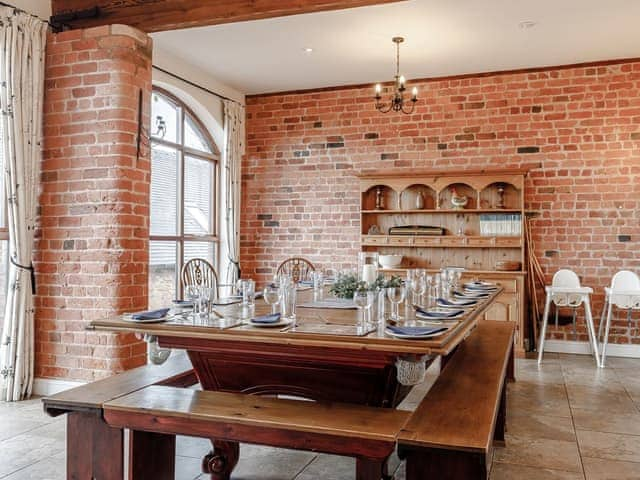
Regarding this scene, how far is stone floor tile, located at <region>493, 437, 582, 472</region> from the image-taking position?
2.78 meters

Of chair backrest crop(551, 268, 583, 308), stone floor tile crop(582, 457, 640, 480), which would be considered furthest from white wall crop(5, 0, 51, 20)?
chair backrest crop(551, 268, 583, 308)

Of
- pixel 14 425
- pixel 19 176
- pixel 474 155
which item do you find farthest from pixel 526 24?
pixel 14 425

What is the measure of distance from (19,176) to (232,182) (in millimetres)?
2835

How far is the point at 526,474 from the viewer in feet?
8.72

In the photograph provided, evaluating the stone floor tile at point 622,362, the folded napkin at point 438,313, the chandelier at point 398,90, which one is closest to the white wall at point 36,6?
the chandelier at point 398,90

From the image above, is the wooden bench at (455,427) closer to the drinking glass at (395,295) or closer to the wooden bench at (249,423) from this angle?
the wooden bench at (249,423)

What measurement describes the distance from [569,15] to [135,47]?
3257mm

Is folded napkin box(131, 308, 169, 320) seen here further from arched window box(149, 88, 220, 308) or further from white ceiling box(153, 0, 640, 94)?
arched window box(149, 88, 220, 308)

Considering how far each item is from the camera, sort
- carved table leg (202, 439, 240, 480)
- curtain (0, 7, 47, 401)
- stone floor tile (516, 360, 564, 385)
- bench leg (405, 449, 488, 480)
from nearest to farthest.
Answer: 1. bench leg (405, 449, 488, 480)
2. carved table leg (202, 439, 240, 480)
3. curtain (0, 7, 47, 401)
4. stone floor tile (516, 360, 564, 385)

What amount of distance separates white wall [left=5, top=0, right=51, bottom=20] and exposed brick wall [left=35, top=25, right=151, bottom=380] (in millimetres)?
211

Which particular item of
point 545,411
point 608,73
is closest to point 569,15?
point 608,73

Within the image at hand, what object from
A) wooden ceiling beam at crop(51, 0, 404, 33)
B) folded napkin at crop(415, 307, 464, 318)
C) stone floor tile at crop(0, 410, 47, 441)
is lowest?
stone floor tile at crop(0, 410, 47, 441)

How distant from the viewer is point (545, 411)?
12.0 ft

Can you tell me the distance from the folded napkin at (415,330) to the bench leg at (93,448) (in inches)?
43.0
